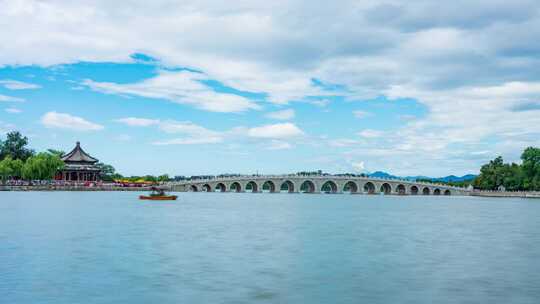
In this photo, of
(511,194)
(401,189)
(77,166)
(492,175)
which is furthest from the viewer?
(401,189)

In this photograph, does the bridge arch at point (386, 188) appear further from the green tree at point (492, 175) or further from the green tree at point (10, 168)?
the green tree at point (10, 168)

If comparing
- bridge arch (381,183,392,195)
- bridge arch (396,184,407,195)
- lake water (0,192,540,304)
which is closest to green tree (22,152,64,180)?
lake water (0,192,540,304)

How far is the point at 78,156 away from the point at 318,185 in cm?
3766

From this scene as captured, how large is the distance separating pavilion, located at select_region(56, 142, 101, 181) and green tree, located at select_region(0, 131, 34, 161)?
14.0 m

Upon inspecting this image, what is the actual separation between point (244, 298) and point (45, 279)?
5.31m

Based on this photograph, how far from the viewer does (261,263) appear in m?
18.7

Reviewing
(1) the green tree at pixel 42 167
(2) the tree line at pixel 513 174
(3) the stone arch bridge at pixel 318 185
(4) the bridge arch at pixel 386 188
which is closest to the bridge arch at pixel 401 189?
(3) the stone arch bridge at pixel 318 185

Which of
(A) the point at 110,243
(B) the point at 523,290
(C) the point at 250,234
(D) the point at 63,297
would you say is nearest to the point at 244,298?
(D) the point at 63,297

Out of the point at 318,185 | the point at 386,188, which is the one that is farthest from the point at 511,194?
the point at 318,185

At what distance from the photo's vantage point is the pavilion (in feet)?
268

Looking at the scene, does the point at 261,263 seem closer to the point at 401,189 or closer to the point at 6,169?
the point at 6,169

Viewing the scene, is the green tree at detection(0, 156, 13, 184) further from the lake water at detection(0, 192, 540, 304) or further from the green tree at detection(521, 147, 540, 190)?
the green tree at detection(521, 147, 540, 190)

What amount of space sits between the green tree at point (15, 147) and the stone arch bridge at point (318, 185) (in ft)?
80.1

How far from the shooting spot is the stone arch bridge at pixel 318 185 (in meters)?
90.4
